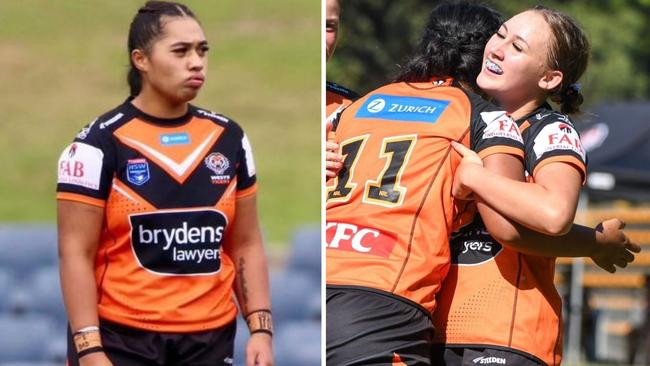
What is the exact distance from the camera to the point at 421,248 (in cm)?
330

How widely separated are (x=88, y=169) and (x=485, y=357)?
131 centimetres

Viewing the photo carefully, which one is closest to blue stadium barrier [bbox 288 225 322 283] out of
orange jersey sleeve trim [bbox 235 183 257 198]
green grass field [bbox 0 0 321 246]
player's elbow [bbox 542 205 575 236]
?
orange jersey sleeve trim [bbox 235 183 257 198]

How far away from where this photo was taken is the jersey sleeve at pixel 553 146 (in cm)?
338

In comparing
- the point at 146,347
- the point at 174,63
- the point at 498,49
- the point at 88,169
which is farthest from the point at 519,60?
the point at 146,347

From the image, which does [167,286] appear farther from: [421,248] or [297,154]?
[297,154]

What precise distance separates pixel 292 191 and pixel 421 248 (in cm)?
1405

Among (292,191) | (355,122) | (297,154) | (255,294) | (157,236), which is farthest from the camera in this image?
(297,154)

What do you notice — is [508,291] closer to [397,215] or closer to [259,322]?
[397,215]

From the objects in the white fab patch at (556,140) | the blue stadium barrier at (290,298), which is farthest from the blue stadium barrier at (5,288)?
the white fab patch at (556,140)

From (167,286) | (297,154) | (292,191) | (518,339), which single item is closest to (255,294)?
(167,286)

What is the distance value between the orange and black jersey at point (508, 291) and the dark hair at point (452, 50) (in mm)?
291

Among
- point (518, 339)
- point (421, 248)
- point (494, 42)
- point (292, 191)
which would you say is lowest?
point (518, 339)

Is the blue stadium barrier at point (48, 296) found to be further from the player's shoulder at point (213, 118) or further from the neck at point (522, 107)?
the neck at point (522, 107)

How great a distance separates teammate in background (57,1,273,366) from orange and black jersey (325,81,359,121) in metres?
0.39
